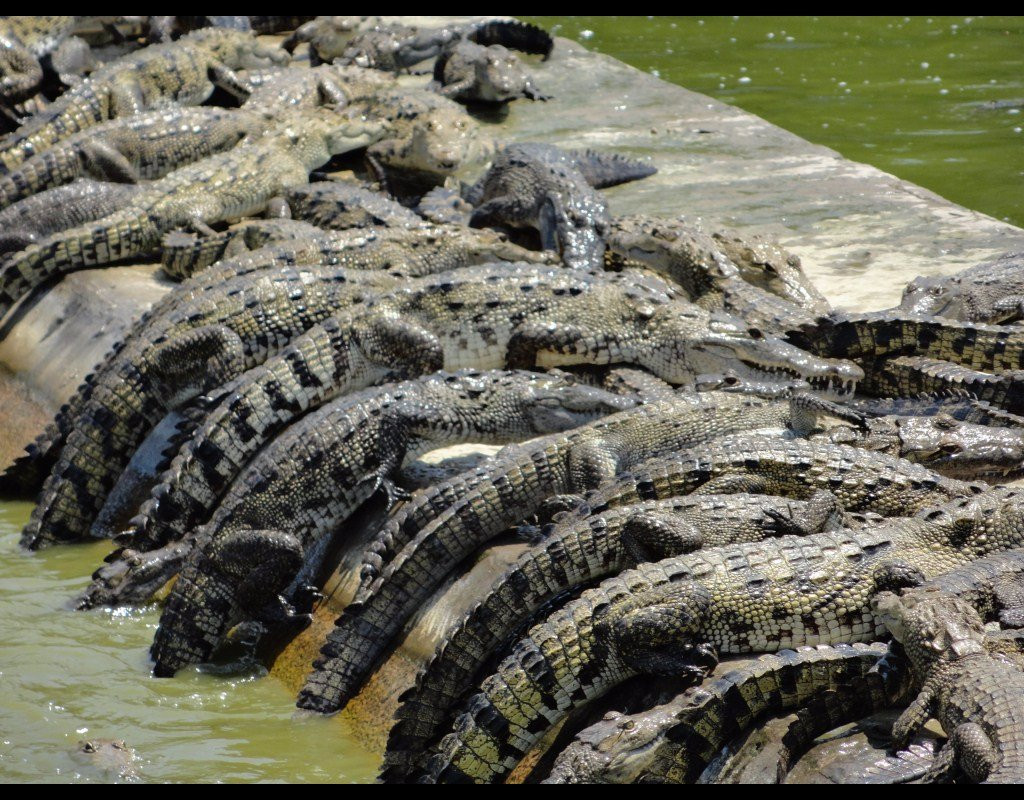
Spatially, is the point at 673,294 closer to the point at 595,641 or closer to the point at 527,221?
the point at 527,221

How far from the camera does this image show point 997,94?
41.8 ft

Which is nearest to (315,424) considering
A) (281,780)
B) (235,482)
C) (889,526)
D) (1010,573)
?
(235,482)

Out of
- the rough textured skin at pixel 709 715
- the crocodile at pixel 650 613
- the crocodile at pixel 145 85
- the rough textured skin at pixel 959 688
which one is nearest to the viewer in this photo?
the rough textured skin at pixel 959 688

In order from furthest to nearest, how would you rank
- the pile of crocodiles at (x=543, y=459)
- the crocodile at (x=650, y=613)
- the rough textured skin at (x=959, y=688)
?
1. the crocodile at (x=650, y=613)
2. the pile of crocodiles at (x=543, y=459)
3. the rough textured skin at (x=959, y=688)

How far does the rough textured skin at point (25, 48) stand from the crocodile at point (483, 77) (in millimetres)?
3566

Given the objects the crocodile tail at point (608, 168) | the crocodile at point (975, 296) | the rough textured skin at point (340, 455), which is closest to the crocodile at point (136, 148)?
the crocodile tail at point (608, 168)

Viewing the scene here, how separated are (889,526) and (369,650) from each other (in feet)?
6.01

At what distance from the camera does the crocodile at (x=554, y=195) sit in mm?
7797

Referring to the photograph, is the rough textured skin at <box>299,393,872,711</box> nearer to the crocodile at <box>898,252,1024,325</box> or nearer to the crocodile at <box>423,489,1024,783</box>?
the crocodile at <box>423,489,1024,783</box>

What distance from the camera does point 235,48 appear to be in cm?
1242

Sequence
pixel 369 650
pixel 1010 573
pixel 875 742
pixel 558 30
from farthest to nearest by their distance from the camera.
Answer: pixel 558 30, pixel 369 650, pixel 1010 573, pixel 875 742

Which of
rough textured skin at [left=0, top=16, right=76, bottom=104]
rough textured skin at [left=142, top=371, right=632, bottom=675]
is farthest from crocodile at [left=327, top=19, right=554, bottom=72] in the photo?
rough textured skin at [left=142, top=371, right=632, bottom=675]

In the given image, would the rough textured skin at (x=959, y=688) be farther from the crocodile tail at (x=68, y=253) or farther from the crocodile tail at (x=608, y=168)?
the crocodile tail at (x=68, y=253)

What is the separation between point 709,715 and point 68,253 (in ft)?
19.3
